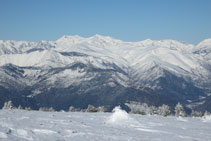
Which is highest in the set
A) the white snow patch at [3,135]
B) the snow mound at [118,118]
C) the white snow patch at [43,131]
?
the snow mound at [118,118]

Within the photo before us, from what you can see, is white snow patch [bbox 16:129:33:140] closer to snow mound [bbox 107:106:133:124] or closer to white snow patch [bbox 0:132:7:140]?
white snow patch [bbox 0:132:7:140]

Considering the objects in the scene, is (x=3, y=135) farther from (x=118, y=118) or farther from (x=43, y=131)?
(x=118, y=118)

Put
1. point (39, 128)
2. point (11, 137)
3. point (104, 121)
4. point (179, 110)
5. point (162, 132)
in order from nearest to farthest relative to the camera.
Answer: point (11, 137), point (39, 128), point (162, 132), point (104, 121), point (179, 110)

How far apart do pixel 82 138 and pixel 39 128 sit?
184 inches

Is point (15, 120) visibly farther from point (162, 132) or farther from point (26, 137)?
point (162, 132)

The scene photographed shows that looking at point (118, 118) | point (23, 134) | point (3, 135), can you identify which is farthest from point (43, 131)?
point (118, 118)

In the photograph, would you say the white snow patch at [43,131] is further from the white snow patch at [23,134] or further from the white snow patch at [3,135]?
the white snow patch at [3,135]

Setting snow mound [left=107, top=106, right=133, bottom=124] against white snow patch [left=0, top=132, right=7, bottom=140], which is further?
snow mound [left=107, top=106, right=133, bottom=124]

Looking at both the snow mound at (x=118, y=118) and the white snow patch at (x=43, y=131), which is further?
the snow mound at (x=118, y=118)

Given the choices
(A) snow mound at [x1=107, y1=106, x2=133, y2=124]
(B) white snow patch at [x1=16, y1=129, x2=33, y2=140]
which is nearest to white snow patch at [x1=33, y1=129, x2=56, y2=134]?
(B) white snow patch at [x1=16, y1=129, x2=33, y2=140]

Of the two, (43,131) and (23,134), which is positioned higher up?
(43,131)

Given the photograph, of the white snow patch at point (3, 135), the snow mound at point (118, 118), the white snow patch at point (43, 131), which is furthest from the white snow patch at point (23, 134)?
the snow mound at point (118, 118)

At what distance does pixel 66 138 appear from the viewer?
1063 inches

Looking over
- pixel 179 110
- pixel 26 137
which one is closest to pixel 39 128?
pixel 26 137
